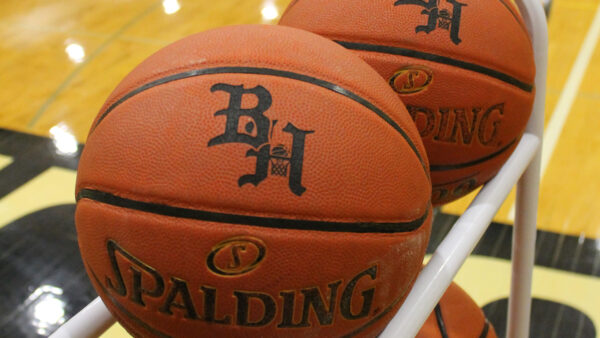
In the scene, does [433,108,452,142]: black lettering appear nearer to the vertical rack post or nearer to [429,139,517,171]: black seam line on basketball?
[429,139,517,171]: black seam line on basketball

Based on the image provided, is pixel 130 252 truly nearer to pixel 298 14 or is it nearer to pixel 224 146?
pixel 224 146

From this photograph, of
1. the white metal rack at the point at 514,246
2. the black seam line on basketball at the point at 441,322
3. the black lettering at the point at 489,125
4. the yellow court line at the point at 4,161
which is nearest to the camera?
the white metal rack at the point at 514,246

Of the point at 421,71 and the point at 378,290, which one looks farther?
the point at 421,71

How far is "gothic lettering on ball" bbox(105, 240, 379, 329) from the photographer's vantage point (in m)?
0.50

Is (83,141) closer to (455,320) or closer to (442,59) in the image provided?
(455,320)

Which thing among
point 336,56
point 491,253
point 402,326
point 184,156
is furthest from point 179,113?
point 491,253

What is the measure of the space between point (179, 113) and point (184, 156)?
35 mm

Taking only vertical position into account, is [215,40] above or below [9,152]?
below

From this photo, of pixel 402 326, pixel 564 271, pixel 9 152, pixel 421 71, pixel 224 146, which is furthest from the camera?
pixel 9 152

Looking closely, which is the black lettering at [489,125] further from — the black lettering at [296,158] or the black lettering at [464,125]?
the black lettering at [296,158]

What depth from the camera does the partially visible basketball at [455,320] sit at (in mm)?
949

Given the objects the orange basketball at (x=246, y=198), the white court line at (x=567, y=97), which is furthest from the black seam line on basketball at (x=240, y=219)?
the white court line at (x=567, y=97)

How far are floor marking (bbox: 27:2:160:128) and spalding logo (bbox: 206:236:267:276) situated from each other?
1874 mm

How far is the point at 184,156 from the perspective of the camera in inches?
19.2
